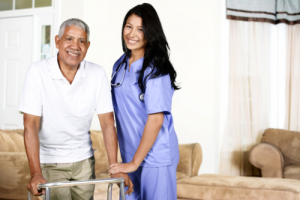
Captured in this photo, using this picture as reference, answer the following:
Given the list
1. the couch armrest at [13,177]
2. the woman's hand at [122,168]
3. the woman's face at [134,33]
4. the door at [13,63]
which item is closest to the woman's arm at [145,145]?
the woman's hand at [122,168]

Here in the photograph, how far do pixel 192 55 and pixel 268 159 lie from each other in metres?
1.61

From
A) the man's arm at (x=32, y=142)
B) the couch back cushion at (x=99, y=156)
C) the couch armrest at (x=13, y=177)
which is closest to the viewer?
the man's arm at (x=32, y=142)

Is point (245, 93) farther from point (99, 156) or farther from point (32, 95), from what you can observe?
point (32, 95)

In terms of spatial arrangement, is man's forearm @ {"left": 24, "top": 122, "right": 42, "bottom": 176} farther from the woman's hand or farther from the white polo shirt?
the woman's hand

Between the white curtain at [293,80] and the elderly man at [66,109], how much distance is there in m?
4.01

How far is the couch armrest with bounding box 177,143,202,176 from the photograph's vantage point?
10.4 ft

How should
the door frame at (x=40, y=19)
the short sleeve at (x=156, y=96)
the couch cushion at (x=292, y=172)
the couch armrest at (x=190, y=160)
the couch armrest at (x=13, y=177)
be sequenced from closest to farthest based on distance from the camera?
the short sleeve at (x=156, y=96) < the couch armrest at (x=13, y=177) < the couch armrest at (x=190, y=160) < the couch cushion at (x=292, y=172) < the door frame at (x=40, y=19)

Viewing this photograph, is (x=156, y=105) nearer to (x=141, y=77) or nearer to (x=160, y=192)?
(x=141, y=77)

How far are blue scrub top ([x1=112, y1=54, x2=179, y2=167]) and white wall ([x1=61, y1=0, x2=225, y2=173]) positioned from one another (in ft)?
9.07

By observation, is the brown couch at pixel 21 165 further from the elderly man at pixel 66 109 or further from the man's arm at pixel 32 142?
the man's arm at pixel 32 142

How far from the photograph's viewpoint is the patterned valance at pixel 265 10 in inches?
187

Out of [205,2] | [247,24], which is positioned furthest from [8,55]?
[247,24]

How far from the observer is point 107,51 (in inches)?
174

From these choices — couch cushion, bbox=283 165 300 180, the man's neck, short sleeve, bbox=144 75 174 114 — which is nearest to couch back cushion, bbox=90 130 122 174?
the man's neck
